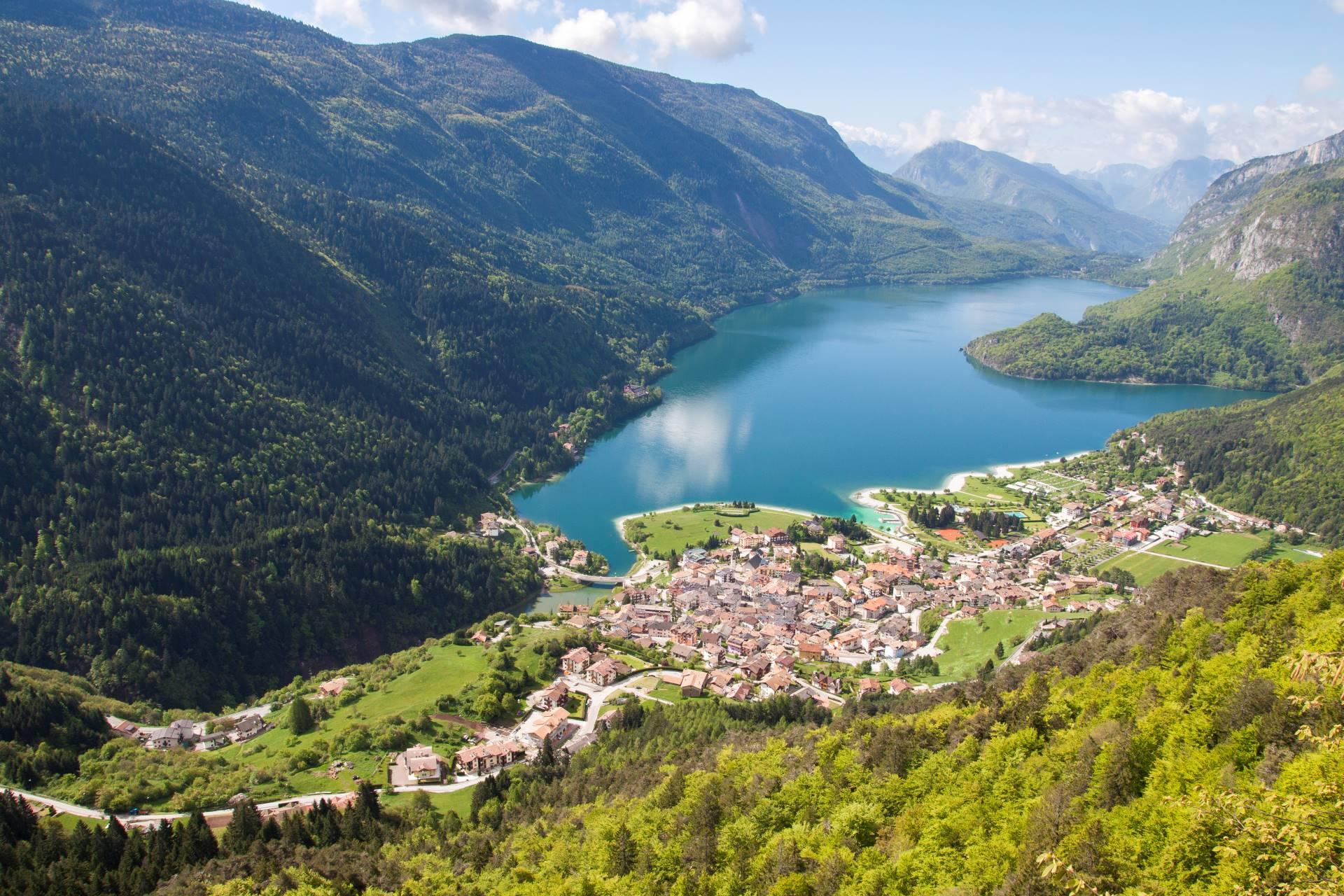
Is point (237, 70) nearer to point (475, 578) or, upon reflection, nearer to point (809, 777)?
point (475, 578)

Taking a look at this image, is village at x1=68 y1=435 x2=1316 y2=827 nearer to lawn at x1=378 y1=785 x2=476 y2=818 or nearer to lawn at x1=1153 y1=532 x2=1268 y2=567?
lawn at x1=1153 y1=532 x2=1268 y2=567

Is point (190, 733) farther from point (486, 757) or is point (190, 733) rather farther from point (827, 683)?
point (827, 683)

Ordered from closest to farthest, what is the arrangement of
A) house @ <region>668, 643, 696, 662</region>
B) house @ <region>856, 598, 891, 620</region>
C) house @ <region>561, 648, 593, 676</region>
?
1. house @ <region>561, 648, 593, 676</region>
2. house @ <region>668, 643, 696, 662</region>
3. house @ <region>856, 598, 891, 620</region>

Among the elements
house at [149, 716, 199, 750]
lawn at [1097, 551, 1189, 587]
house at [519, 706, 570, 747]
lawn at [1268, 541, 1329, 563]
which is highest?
lawn at [1268, 541, 1329, 563]

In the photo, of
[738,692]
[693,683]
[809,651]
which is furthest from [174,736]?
[809,651]

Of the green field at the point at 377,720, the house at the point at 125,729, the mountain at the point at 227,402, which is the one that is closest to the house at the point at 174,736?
the house at the point at 125,729

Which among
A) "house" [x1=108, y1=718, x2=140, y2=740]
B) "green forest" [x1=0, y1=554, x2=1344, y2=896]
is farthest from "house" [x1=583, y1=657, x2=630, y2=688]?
"house" [x1=108, y1=718, x2=140, y2=740]

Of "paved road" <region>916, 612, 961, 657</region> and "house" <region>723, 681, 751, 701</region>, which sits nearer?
"house" <region>723, 681, 751, 701</region>
